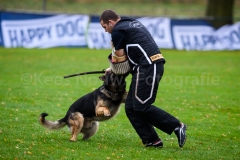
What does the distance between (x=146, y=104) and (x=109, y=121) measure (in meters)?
2.46

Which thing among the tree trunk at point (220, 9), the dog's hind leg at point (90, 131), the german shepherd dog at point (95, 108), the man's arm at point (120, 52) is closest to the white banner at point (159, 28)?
the tree trunk at point (220, 9)

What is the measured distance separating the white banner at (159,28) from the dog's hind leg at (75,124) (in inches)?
580

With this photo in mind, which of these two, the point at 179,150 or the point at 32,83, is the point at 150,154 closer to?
the point at 179,150

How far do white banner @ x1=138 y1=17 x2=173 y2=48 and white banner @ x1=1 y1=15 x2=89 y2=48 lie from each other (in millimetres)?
3089

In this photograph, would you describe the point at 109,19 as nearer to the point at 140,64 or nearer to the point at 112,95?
the point at 140,64

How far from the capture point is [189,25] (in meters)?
21.8

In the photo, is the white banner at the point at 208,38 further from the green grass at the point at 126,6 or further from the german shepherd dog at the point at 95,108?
the german shepherd dog at the point at 95,108

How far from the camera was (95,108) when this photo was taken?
7.04 meters

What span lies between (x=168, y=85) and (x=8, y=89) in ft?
16.3

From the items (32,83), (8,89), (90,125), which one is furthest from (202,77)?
(90,125)

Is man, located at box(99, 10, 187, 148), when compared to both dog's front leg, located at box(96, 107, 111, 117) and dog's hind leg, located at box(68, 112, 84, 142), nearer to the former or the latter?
dog's front leg, located at box(96, 107, 111, 117)

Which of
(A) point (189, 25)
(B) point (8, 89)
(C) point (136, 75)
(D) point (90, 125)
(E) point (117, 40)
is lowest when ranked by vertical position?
(A) point (189, 25)

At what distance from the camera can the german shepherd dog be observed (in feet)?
22.8

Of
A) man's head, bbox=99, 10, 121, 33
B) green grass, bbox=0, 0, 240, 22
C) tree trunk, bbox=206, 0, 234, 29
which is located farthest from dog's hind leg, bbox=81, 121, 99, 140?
green grass, bbox=0, 0, 240, 22
